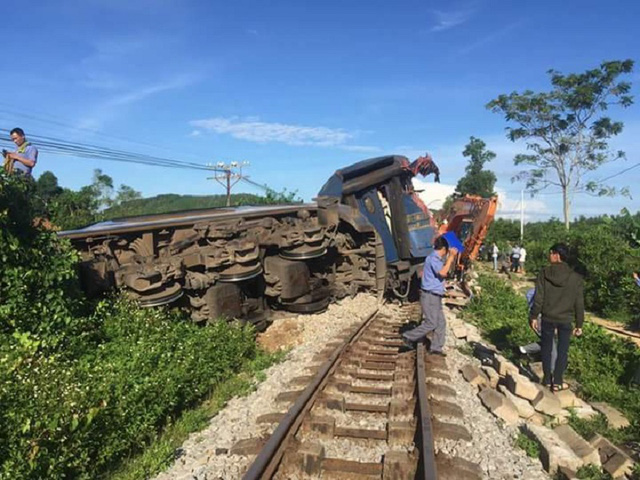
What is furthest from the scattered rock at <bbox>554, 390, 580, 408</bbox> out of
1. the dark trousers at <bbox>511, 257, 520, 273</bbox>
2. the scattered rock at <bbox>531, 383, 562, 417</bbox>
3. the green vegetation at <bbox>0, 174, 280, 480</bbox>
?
the dark trousers at <bbox>511, 257, 520, 273</bbox>

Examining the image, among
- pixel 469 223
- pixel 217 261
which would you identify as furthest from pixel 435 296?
pixel 469 223

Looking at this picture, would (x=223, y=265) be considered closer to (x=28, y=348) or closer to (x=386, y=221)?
(x=28, y=348)

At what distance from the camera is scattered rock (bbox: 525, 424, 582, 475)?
3.89 m

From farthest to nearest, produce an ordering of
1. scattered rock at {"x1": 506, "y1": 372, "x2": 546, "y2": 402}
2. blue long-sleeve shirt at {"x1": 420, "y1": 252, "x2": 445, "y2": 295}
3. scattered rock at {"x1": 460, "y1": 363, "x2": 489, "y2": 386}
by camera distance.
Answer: blue long-sleeve shirt at {"x1": 420, "y1": 252, "x2": 445, "y2": 295}
scattered rock at {"x1": 460, "y1": 363, "x2": 489, "y2": 386}
scattered rock at {"x1": 506, "y1": 372, "x2": 546, "y2": 402}

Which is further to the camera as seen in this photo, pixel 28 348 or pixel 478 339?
pixel 478 339

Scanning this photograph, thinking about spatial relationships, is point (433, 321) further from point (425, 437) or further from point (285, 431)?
point (285, 431)

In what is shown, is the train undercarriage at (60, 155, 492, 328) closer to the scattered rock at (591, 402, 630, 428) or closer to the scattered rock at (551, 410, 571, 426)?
the scattered rock at (551, 410, 571, 426)

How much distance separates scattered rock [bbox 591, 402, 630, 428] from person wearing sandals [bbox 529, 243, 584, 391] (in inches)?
16.0

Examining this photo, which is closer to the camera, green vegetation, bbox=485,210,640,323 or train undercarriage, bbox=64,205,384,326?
train undercarriage, bbox=64,205,384,326

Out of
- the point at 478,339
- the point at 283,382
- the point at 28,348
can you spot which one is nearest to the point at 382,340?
the point at 478,339

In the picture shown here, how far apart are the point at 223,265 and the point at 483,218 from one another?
28.0 ft

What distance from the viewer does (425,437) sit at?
392 centimetres

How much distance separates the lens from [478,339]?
866 centimetres

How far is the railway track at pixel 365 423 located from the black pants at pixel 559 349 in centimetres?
118
